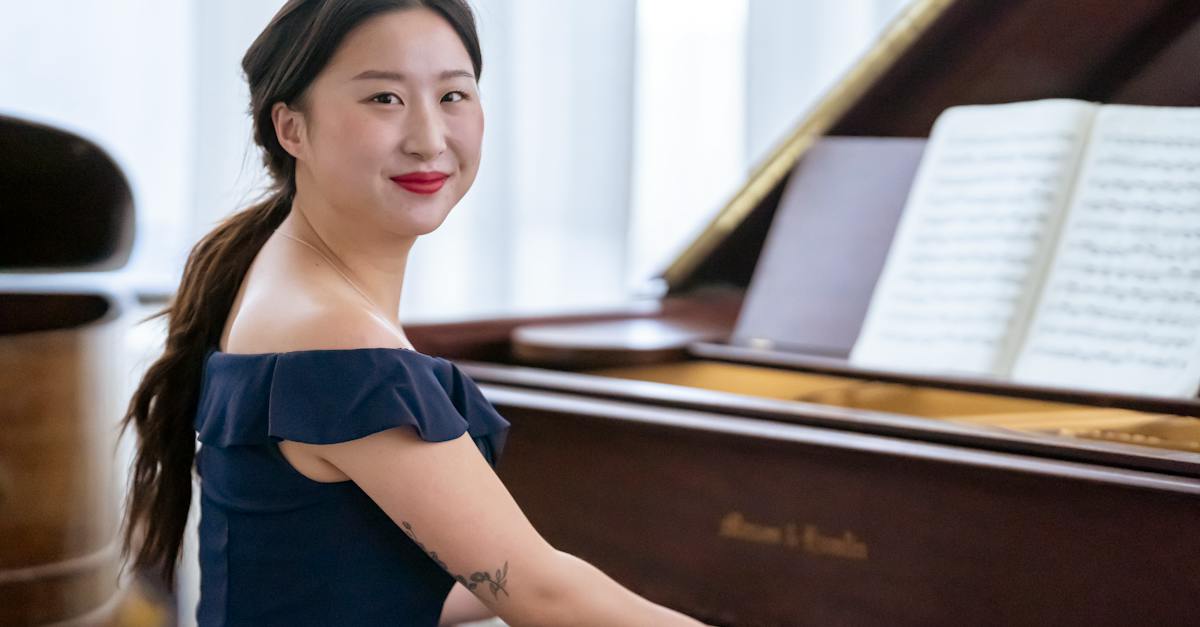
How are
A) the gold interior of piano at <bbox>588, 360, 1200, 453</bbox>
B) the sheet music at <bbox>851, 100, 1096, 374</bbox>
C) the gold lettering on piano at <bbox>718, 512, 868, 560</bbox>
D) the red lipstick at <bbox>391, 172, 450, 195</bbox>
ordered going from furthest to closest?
the sheet music at <bbox>851, 100, 1096, 374</bbox> → the gold interior of piano at <bbox>588, 360, 1200, 453</bbox> → the gold lettering on piano at <bbox>718, 512, 868, 560</bbox> → the red lipstick at <bbox>391, 172, 450, 195</bbox>

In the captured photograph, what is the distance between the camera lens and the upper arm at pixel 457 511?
3.39ft

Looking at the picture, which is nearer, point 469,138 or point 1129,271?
point 469,138

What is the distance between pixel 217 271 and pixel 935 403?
A: 0.88 meters

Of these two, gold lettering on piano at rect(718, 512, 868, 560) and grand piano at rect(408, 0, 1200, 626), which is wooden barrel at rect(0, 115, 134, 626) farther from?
gold lettering on piano at rect(718, 512, 868, 560)

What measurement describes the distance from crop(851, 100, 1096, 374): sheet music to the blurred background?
0.89 m

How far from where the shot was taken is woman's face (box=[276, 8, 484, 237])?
109 centimetres

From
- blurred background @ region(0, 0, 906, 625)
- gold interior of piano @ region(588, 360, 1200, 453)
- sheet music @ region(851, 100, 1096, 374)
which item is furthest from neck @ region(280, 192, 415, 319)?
blurred background @ region(0, 0, 906, 625)

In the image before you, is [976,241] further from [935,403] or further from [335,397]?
[335,397]

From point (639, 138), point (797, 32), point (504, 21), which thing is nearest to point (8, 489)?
point (504, 21)

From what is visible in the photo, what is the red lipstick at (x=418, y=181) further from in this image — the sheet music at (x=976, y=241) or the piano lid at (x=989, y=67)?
the piano lid at (x=989, y=67)

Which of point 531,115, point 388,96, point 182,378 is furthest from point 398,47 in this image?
point 531,115

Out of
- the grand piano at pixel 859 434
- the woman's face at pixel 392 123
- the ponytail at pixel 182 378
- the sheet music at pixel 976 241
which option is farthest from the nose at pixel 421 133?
the sheet music at pixel 976 241

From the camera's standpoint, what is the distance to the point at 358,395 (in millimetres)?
1019

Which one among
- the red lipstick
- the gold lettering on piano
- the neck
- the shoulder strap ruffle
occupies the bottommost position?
the gold lettering on piano
